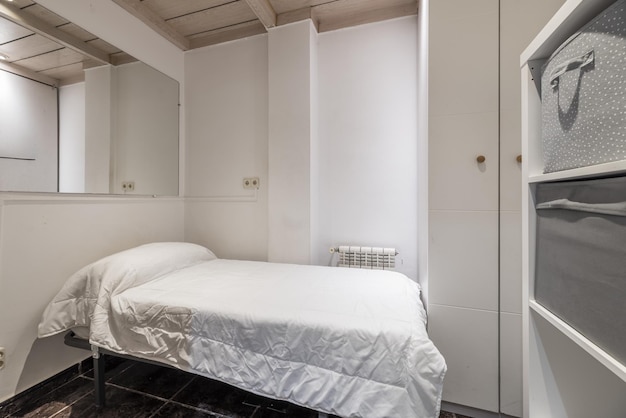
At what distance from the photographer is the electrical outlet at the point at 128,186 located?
1.93m

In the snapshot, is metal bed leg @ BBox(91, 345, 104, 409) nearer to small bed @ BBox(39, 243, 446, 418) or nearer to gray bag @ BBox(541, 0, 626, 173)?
small bed @ BBox(39, 243, 446, 418)

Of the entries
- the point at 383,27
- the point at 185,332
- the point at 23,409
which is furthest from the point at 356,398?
the point at 383,27

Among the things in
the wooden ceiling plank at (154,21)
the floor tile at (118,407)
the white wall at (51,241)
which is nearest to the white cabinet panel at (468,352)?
the floor tile at (118,407)

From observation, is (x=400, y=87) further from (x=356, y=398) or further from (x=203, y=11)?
(x=356, y=398)

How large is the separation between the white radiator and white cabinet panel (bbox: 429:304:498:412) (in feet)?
1.89

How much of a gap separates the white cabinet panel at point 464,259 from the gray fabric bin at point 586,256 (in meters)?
0.70

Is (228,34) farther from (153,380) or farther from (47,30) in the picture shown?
(153,380)

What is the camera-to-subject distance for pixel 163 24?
2150mm

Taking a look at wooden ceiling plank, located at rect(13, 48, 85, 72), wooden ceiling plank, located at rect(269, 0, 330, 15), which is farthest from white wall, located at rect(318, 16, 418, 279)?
wooden ceiling plank, located at rect(13, 48, 85, 72)

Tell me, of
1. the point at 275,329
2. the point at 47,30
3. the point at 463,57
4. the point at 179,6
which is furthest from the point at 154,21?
the point at 275,329

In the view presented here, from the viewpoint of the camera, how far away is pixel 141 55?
80.5 inches

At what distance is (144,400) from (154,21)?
279 cm

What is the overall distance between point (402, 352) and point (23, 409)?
1.99 metres

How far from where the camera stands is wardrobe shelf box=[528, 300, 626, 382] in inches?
15.5
